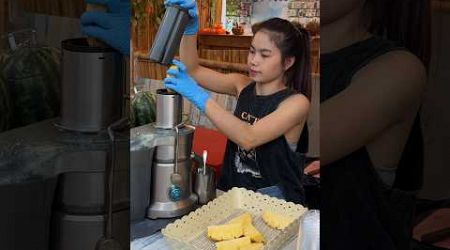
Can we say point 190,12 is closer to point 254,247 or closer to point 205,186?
point 205,186

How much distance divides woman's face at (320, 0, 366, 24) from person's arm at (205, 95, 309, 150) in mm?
122

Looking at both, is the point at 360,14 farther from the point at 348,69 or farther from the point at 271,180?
the point at 271,180

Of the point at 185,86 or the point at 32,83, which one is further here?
the point at 32,83

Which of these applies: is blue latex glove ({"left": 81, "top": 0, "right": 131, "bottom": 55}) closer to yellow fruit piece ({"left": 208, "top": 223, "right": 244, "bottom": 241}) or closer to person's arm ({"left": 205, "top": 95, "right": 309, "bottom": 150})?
person's arm ({"left": 205, "top": 95, "right": 309, "bottom": 150})

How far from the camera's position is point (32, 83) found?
976 mm

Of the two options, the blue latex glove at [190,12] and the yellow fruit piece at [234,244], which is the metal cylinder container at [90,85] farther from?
the yellow fruit piece at [234,244]

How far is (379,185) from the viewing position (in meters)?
0.82

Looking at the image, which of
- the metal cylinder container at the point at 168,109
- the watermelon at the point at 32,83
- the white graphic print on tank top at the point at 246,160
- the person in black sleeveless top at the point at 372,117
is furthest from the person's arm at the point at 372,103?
Result: the watermelon at the point at 32,83

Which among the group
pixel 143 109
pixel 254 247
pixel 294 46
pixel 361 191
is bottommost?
pixel 254 247

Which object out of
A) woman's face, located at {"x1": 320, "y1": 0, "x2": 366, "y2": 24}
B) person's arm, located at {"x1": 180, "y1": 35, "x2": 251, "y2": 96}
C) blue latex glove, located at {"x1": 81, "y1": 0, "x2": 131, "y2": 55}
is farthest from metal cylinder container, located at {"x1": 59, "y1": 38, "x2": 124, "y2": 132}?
woman's face, located at {"x1": 320, "y1": 0, "x2": 366, "y2": 24}

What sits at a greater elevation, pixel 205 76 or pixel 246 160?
pixel 205 76

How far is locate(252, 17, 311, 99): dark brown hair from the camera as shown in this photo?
80 centimetres

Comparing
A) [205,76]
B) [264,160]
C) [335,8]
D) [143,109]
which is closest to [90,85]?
[143,109]

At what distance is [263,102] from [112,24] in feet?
0.98
